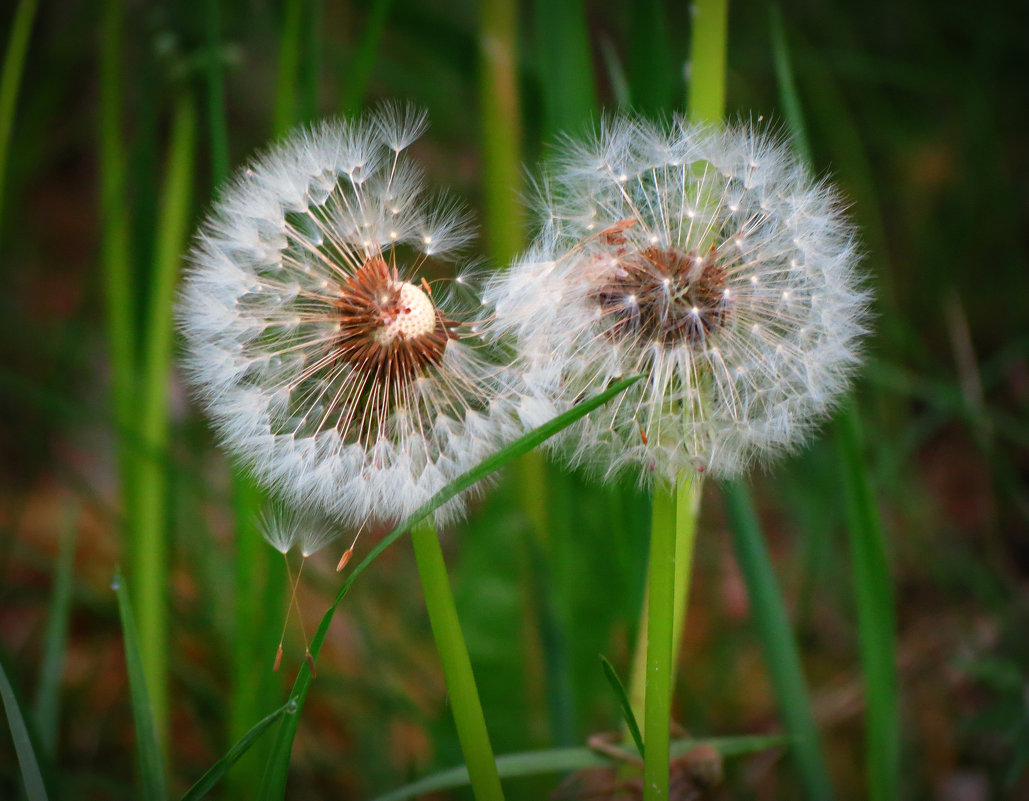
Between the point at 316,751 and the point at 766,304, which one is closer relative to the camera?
the point at 766,304

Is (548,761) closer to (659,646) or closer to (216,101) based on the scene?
(659,646)

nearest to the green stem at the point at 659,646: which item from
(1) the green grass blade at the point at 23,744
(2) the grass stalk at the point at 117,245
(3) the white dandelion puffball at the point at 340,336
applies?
(3) the white dandelion puffball at the point at 340,336

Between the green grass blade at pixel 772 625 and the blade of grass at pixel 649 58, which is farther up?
the blade of grass at pixel 649 58

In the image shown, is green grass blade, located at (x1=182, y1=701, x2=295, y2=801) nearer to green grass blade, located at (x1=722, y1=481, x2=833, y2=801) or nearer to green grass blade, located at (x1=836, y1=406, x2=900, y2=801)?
green grass blade, located at (x1=722, y1=481, x2=833, y2=801)

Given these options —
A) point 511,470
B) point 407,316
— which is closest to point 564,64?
point 407,316

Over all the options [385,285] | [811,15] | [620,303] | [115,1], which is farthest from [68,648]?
[811,15]

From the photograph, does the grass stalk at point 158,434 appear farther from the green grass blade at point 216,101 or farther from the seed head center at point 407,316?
the seed head center at point 407,316

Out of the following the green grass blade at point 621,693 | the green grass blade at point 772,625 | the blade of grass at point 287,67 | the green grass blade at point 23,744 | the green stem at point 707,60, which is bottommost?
the green grass blade at point 23,744

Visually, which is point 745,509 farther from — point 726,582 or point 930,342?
point 930,342
